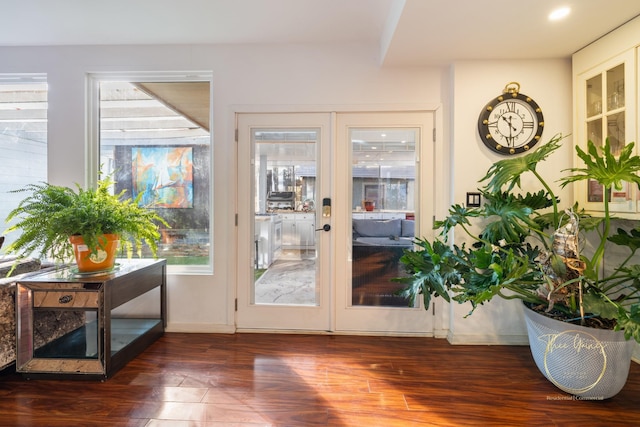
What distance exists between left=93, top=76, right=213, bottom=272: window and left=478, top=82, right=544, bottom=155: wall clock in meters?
2.45

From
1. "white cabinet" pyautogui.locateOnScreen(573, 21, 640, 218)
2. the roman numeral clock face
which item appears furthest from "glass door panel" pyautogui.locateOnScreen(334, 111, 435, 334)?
"white cabinet" pyautogui.locateOnScreen(573, 21, 640, 218)

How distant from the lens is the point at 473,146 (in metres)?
2.44

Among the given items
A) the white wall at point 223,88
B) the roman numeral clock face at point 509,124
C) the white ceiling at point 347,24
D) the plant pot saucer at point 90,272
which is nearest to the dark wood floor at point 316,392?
the white wall at point 223,88

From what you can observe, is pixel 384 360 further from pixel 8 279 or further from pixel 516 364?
pixel 8 279

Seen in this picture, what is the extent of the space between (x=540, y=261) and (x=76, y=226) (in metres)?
3.04

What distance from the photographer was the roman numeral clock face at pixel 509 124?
2.38 m

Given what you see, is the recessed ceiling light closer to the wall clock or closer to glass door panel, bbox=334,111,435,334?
the wall clock

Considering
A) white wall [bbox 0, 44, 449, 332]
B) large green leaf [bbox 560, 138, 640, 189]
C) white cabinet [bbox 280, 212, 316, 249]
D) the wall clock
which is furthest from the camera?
white cabinet [bbox 280, 212, 316, 249]

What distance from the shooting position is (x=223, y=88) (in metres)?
2.62

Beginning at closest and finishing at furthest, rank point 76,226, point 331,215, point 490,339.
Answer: point 76,226 → point 490,339 → point 331,215

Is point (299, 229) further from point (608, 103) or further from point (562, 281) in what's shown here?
point (608, 103)

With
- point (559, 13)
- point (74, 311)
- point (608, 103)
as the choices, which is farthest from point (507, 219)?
point (74, 311)

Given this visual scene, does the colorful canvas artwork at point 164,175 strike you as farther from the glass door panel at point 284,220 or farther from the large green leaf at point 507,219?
the large green leaf at point 507,219

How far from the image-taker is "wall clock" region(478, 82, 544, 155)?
93.6 inches
